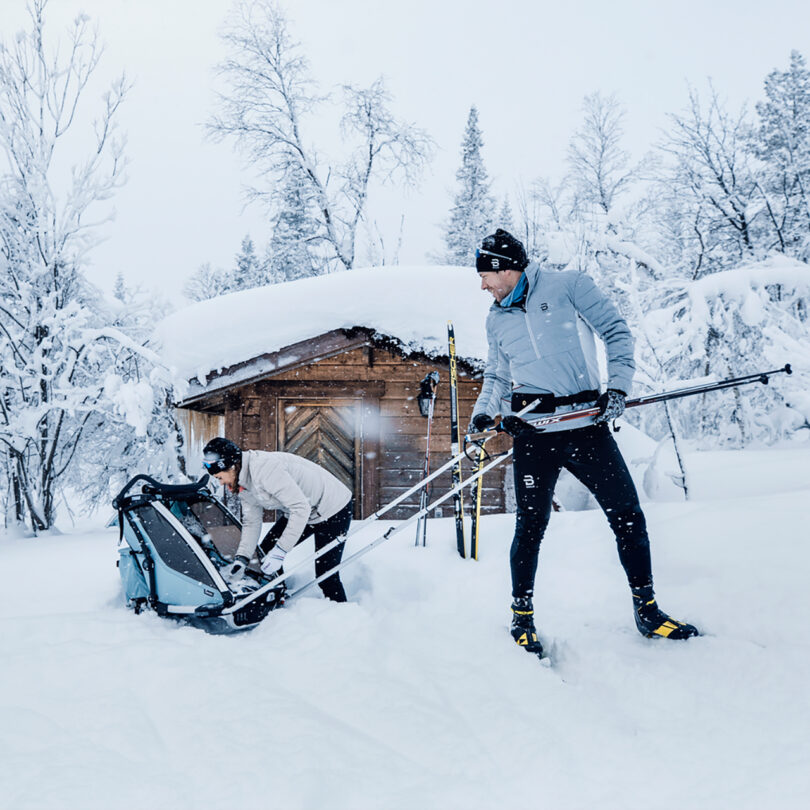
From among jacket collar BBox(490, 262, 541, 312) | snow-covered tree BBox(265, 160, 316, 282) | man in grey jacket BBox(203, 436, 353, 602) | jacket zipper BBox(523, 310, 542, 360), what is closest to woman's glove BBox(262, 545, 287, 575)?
man in grey jacket BBox(203, 436, 353, 602)

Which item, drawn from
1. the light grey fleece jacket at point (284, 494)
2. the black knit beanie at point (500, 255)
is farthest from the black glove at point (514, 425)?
the light grey fleece jacket at point (284, 494)

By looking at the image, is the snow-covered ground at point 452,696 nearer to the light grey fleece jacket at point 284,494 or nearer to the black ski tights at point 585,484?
the black ski tights at point 585,484

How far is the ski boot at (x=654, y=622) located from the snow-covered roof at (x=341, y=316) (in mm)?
5979

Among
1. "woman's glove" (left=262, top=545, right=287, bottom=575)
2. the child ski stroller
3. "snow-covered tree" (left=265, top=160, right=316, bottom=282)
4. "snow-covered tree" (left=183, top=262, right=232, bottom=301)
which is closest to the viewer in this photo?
the child ski stroller

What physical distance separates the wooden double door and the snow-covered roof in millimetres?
1509

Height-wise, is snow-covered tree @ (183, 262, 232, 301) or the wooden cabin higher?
snow-covered tree @ (183, 262, 232, 301)

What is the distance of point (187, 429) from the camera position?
11.6 meters

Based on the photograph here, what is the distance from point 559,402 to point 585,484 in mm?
419

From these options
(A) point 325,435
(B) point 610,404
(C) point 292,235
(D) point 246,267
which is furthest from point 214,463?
(D) point 246,267

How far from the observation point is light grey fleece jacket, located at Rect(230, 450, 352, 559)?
361cm

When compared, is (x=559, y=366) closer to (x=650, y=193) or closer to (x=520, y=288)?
(x=520, y=288)

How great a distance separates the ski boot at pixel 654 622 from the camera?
2578mm

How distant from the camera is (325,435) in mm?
9852

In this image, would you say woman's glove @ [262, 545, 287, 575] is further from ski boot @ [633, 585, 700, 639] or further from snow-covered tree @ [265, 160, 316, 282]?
snow-covered tree @ [265, 160, 316, 282]
